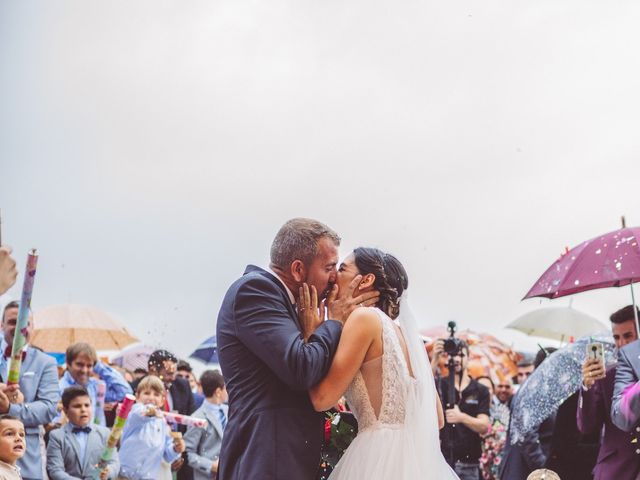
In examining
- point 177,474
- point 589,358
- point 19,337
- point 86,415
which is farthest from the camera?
point 177,474

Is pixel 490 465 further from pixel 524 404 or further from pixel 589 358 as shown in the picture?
pixel 589 358

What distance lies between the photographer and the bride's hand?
418 centimetres

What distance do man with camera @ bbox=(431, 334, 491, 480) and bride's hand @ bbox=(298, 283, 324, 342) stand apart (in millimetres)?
4468

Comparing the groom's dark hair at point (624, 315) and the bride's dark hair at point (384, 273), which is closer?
the bride's dark hair at point (384, 273)

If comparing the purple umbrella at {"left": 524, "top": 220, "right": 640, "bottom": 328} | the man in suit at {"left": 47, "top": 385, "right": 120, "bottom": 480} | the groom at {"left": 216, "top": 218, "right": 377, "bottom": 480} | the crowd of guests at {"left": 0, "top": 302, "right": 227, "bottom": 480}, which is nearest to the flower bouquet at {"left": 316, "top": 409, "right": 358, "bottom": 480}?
the groom at {"left": 216, "top": 218, "right": 377, "bottom": 480}

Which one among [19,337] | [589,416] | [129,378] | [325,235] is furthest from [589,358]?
[129,378]

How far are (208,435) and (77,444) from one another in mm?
1897

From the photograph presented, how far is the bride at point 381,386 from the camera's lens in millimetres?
4180

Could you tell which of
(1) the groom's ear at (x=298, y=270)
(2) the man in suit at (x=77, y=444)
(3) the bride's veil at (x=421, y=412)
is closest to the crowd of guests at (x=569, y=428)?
(3) the bride's veil at (x=421, y=412)

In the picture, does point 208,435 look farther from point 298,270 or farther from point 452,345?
point 298,270

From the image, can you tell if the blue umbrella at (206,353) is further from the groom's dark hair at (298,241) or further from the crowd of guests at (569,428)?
the groom's dark hair at (298,241)

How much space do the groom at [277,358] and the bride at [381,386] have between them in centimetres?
11

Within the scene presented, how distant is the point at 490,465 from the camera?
10.2 meters

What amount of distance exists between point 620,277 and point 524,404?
1.71 metres
